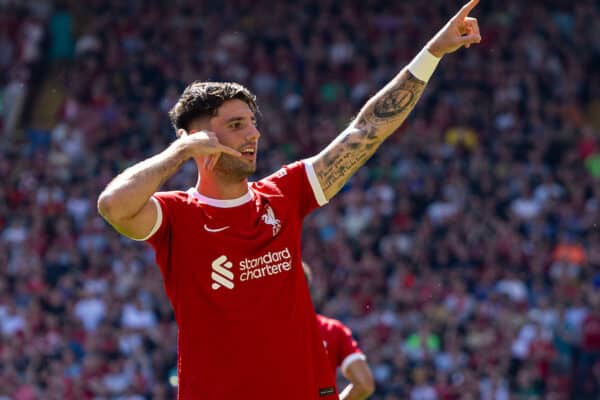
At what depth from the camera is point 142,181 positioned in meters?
4.08

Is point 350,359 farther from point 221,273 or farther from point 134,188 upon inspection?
point 134,188

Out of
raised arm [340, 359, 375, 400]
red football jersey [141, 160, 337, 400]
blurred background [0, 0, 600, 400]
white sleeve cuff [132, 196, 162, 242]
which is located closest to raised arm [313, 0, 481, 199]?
red football jersey [141, 160, 337, 400]

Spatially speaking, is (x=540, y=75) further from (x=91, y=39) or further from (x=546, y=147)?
(x=91, y=39)

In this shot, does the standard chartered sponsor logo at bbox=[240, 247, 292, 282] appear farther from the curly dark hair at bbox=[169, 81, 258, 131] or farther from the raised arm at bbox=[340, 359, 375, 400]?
the raised arm at bbox=[340, 359, 375, 400]

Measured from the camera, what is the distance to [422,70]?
470cm

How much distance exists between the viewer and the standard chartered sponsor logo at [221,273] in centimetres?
439

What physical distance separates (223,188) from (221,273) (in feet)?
1.18

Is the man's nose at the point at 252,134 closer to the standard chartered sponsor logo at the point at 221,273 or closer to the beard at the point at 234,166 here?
the beard at the point at 234,166

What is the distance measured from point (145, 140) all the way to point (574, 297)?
696cm

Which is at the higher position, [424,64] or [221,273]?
[424,64]

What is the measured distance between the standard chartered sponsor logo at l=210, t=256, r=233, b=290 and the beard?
33 centimetres

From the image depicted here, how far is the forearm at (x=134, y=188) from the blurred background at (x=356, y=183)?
9.91 meters

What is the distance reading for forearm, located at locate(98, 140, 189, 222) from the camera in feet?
13.3

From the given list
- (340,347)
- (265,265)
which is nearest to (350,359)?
(340,347)
